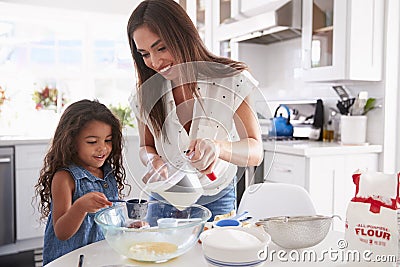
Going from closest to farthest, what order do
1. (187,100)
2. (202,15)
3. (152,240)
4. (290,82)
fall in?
(152,240), (187,100), (290,82), (202,15)

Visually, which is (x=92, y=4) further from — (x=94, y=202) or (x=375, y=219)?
(x=375, y=219)

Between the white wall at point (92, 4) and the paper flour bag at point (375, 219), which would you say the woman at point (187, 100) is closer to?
the paper flour bag at point (375, 219)

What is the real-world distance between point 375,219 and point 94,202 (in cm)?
64

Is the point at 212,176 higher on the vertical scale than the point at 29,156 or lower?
higher

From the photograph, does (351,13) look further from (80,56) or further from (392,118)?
(80,56)

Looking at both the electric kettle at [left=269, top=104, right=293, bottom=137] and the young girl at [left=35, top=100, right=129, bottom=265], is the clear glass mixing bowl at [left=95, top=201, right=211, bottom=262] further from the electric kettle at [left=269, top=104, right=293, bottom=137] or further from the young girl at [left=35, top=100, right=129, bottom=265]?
the electric kettle at [left=269, top=104, right=293, bottom=137]

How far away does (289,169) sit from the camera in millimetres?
2221

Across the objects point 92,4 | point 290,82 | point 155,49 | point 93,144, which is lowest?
point 93,144

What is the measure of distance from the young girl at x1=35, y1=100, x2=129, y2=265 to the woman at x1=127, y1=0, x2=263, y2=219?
0.73 ft

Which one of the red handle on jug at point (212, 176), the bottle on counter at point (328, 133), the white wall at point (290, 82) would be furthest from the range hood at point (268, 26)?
the red handle on jug at point (212, 176)

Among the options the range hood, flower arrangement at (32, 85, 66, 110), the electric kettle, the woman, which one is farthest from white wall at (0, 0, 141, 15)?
the woman

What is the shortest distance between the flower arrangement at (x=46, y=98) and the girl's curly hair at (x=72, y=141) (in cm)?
232

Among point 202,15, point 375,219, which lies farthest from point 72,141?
point 202,15

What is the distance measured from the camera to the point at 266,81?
316cm
